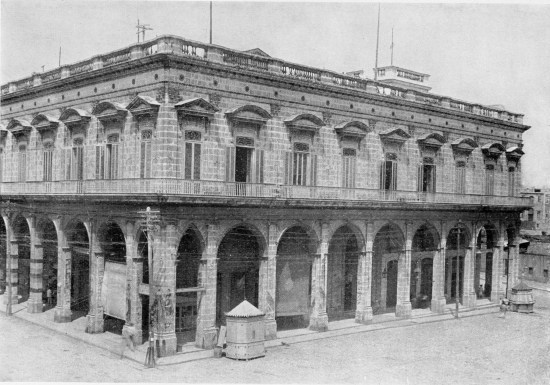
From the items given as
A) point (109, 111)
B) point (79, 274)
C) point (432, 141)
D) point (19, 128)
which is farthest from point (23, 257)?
point (432, 141)

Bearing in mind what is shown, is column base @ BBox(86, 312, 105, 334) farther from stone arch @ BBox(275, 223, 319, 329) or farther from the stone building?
stone arch @ BBox(275, 223, 319, 329)

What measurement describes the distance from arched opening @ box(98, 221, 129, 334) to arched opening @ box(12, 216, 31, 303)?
23.4 feet

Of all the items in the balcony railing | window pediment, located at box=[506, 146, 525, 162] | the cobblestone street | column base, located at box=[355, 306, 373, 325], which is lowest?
the cobblestone street

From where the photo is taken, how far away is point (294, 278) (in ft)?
98.7

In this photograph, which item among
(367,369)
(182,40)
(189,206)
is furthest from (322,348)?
(182,40)

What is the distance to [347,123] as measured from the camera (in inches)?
1206

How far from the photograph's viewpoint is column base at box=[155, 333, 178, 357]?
24141mm

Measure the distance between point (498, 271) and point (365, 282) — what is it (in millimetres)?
11656

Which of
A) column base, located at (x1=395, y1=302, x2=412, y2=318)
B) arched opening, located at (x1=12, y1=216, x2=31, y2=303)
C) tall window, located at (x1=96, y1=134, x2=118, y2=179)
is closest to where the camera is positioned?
tall window, located at (x1=96, y1=134, x2=118, y2=179)

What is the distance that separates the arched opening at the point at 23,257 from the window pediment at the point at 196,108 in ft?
43.7

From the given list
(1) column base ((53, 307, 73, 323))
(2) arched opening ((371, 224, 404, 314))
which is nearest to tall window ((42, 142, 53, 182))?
(1) column base ((53, 307, 73, 323))

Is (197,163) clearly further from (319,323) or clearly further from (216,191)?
(319,323)

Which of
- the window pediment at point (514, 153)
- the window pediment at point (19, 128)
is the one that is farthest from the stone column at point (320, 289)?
the window pediment at point (514, 153)

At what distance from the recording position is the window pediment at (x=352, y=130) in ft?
100
